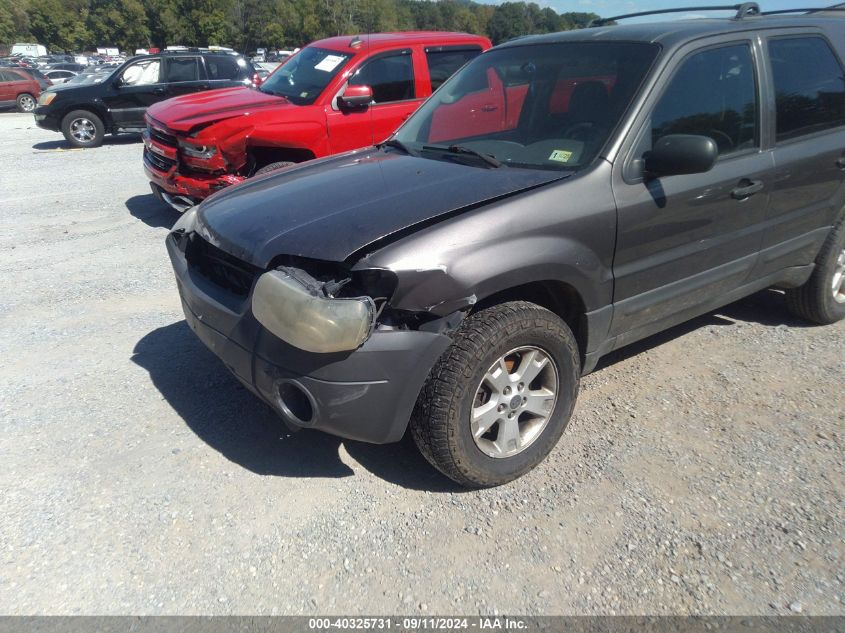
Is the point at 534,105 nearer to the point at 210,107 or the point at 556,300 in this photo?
the point at 556,300

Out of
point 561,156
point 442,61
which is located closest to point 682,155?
point 561,156

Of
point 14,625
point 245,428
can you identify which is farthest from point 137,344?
point 14,625

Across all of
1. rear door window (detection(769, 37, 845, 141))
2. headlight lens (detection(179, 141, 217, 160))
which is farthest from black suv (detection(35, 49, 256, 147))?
rear door window (detection(769, 37, 845, 141))

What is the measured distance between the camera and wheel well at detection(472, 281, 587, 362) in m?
2.88

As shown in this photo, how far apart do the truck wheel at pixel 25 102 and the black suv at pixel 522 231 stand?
23.2m

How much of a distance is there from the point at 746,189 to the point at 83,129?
1299 cm

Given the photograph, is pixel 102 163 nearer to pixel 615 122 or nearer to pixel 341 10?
pixel 615 122

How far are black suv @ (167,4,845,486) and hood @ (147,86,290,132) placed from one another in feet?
10.3

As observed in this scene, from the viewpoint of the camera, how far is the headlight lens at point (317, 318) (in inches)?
94.0

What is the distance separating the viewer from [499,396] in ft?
9.33

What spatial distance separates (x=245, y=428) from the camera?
3436mm

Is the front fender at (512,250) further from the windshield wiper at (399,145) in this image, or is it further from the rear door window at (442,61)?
the rear door window at (442,61)

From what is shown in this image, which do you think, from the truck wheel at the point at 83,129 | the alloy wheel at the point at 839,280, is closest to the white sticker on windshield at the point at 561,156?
the alloy wheel at the point at 839,280

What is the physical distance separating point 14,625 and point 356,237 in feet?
5.90
